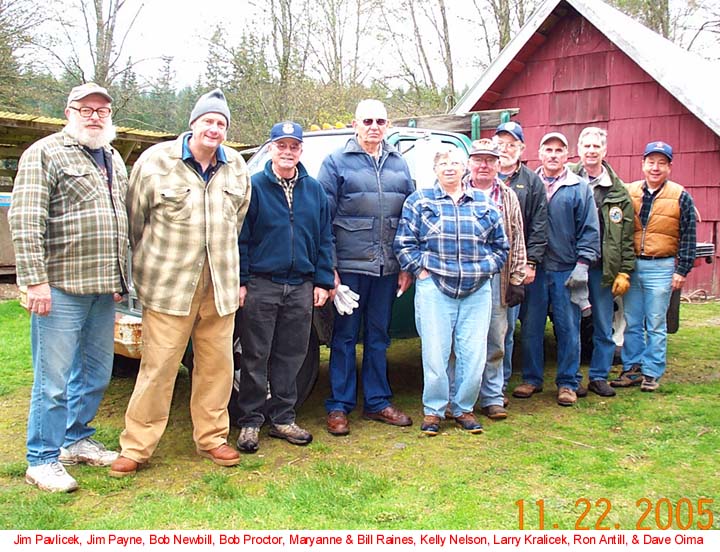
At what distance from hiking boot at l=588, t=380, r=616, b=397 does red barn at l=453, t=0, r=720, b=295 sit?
5357mm

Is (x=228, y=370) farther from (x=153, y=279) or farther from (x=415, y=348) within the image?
(x=415, y=348)

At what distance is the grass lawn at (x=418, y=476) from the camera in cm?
329

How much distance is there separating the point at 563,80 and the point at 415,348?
22.3ft

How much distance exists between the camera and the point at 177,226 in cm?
382

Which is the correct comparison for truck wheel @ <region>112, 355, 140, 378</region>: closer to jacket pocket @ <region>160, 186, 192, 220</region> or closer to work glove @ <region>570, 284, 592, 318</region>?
jacket pocket @ <region>160, 186, 192, 220</region>

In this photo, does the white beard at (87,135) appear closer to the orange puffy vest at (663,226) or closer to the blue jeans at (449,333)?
the blue jeans at (449,333)

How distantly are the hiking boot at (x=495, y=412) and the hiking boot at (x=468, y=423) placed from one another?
225 millimetres

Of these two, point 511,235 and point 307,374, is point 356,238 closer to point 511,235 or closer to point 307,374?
point 307,374

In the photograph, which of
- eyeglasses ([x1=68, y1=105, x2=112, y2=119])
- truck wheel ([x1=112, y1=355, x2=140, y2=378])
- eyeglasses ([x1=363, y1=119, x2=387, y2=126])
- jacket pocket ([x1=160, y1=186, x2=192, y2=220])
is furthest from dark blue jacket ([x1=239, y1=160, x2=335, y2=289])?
truck wheel ([x1=112, y1=355, x2=140, y2=378])

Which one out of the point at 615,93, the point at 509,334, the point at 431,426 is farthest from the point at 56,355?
the point at 615,93

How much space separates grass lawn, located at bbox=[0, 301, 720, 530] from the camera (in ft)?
10.8

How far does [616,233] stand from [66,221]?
3.87 metres

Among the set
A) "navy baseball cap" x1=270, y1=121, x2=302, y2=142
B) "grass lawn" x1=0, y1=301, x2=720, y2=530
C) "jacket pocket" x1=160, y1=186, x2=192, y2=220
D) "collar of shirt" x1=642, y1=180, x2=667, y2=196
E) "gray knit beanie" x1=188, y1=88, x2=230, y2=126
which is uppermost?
"gray knit beanie" x1=188, y1=88, x2=230, y2=126

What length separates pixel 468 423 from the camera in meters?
4.62
